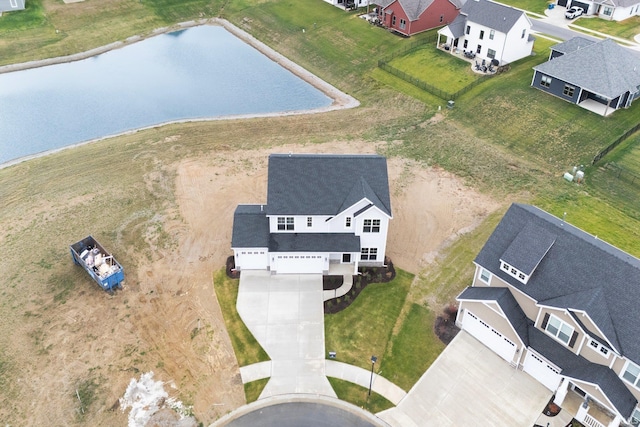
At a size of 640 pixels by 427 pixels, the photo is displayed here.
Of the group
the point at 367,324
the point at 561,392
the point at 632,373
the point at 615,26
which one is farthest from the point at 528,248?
the point at 615,26

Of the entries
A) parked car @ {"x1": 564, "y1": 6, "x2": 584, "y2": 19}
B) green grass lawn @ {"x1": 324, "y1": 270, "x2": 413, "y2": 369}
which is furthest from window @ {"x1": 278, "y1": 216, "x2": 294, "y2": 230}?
parked car @ {"x1": 564, "y1": 6, "x2": 584, "y2": 19}

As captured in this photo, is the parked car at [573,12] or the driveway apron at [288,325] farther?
the parked car at [573,12]

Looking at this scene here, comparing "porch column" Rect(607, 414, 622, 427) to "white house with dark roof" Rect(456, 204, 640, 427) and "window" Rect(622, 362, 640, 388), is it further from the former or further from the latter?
"window" Rect(622, 362, 640, 388)

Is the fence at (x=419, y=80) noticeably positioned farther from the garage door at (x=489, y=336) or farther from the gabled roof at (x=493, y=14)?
the garage door at (x=489, y=336)

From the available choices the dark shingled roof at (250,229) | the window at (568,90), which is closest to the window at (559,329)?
the dark shingled roof at (250,229)

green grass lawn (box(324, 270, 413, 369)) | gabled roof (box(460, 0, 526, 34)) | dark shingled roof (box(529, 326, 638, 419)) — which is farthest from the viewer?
gabled roof (box(460, 0, 526, 34))

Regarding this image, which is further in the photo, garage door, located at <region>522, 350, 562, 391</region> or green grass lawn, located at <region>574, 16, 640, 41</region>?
green grass lawn, located at <region>574, 16, 640, 41</region>
